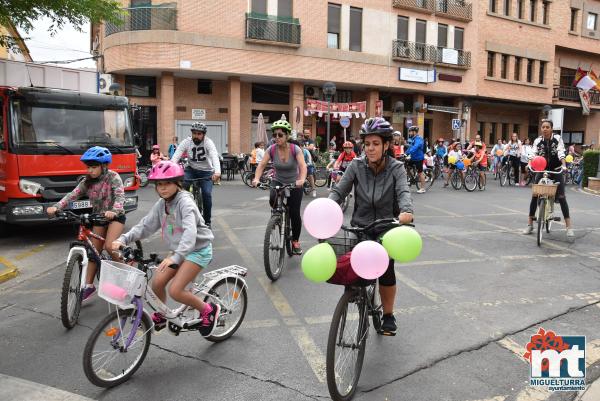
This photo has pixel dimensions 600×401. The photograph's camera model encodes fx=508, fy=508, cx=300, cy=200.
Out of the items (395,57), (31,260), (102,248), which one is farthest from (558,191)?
(395,57)

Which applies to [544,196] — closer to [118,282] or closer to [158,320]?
[158,320]

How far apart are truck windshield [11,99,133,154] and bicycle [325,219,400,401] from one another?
6.41 meters

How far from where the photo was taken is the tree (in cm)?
866

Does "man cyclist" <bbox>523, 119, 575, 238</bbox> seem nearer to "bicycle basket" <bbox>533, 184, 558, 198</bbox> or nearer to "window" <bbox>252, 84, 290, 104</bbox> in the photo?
"bicycle basket" <bbox>533, 184, 558, 198</bbox>

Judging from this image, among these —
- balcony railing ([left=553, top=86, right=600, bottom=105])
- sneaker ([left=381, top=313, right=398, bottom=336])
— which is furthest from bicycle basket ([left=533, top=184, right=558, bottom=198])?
balcony railing ([left=553, top=86, right=600, bottom=105])

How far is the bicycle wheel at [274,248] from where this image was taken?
5.92m

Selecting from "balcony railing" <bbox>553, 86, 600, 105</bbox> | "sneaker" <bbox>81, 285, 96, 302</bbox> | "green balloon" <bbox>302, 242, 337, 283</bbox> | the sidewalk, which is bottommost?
the sidewalk

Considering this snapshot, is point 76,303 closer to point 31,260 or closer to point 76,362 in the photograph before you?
point 76,362

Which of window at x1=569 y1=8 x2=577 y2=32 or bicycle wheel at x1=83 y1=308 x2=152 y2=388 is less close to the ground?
window at x1=569 y1=8 x2=577 y2=32

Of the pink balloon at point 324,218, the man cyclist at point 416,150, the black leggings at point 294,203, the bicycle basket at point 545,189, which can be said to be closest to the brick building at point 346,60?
the man cyclist at point 416,150

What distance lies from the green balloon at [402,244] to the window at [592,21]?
4438cm

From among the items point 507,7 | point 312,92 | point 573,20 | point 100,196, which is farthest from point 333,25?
point 100,196

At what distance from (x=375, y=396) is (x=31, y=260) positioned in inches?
230

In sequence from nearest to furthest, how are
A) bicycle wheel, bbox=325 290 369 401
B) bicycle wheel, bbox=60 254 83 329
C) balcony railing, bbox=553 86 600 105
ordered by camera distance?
bicycle wheel, bbox=325 290 369 401 < bicycle wheel, bbox=60 254 83 329 < balcony railing, bbox=553 86 600 105
